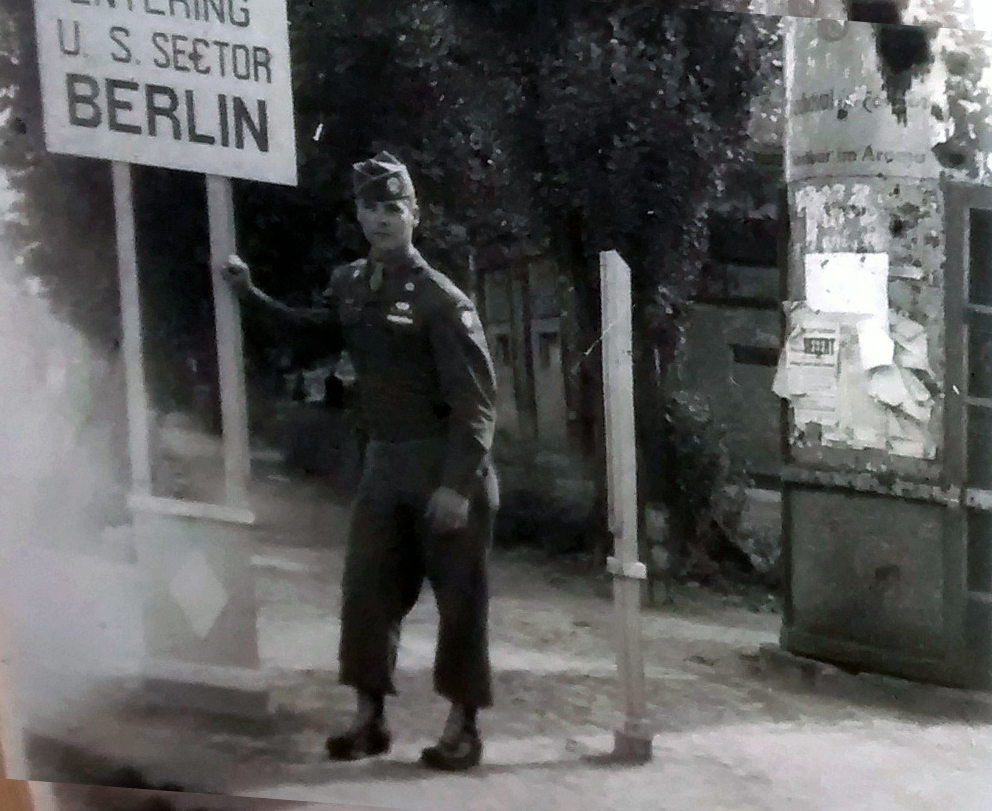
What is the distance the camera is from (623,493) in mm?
688

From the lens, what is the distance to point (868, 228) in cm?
67

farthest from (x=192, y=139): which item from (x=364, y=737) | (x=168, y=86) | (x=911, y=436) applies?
(x=911, y=436)

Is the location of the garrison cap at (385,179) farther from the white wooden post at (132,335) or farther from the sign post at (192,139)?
the white wooden post at (132,335)

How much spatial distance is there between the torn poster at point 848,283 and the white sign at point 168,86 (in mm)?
432

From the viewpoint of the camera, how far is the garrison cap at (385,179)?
69 centimetres

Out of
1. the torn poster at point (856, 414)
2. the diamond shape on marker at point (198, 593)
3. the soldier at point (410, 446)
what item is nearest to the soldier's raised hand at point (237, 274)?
the soldier at point (410, 446)

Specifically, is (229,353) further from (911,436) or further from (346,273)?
(911,436)

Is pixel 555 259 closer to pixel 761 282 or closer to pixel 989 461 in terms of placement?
pixel 761 282

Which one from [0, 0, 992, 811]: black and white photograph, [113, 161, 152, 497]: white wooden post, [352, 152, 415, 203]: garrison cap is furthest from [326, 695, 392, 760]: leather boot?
[352, 152, 415, 203]: garrison cap

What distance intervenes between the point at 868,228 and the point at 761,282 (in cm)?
9

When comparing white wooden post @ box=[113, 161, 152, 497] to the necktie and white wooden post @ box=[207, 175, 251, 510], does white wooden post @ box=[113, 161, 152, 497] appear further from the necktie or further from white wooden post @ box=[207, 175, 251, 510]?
the necktie

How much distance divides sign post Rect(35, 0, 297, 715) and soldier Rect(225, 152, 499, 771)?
85mm

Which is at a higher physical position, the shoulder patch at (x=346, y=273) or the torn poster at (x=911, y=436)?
the shoulder patch at (x=346, y=273)

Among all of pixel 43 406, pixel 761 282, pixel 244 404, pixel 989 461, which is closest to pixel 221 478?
pixel 244 404
